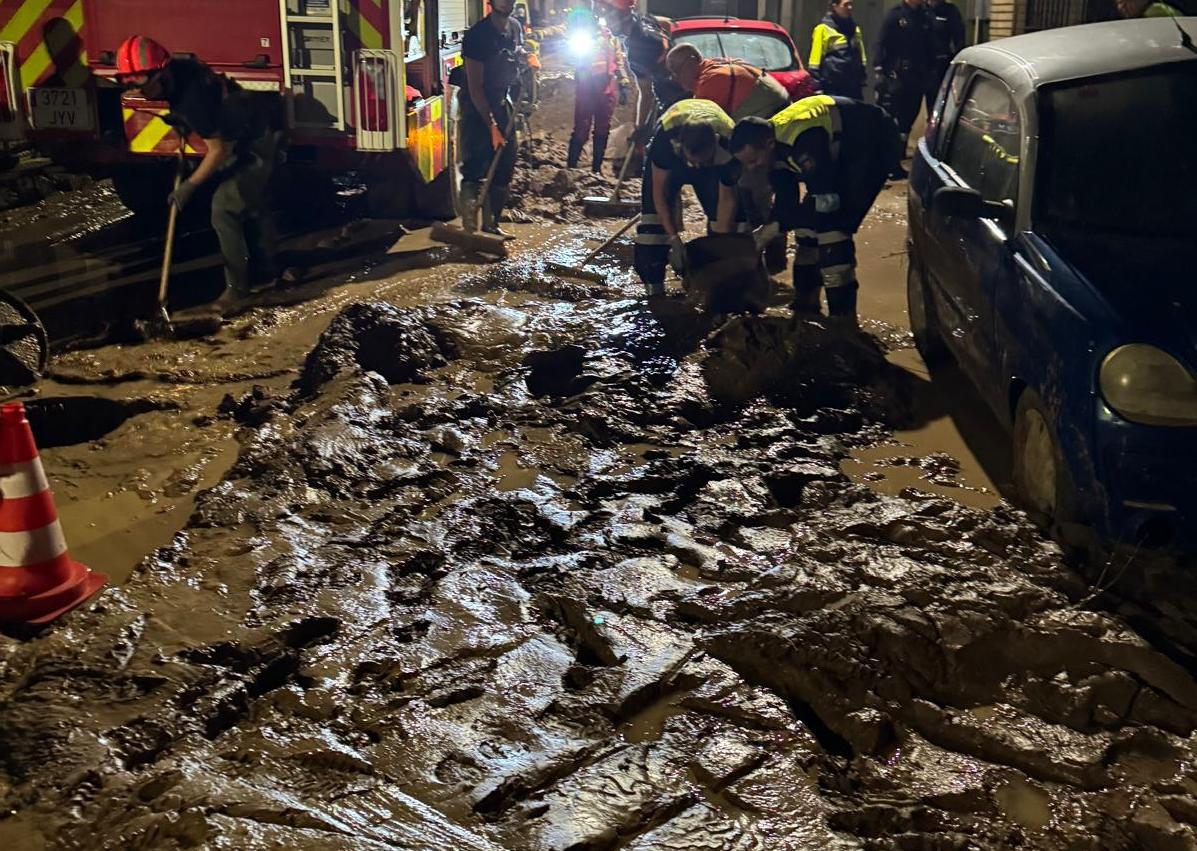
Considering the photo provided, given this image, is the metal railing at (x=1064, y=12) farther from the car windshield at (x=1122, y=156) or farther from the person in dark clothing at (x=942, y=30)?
the car windshield at (x=1122, y=156)

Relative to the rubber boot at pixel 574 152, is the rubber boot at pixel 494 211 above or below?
below

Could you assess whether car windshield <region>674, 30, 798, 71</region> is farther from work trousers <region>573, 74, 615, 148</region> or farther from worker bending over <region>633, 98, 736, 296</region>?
worker bending over <region>633, 98, 736, 296</region>

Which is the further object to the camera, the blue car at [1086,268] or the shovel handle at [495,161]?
the shovel handle at [495,161]

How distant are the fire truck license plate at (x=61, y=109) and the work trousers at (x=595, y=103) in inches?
190

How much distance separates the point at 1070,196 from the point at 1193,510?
1.36 metres

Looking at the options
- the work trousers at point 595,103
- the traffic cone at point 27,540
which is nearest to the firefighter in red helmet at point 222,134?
the traffic cone at point 27,540

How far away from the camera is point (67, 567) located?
3471 millimetres

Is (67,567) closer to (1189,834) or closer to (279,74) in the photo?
(1189,834)

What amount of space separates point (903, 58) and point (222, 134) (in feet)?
21.4

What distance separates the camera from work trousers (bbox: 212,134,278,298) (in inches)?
274

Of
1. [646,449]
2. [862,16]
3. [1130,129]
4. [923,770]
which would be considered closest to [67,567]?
[646,449]

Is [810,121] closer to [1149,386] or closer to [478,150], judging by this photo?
[1149,386]

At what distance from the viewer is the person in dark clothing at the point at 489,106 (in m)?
8.44

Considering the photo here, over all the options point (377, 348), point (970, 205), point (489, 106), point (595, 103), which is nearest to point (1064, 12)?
point (595, 103)
